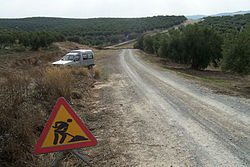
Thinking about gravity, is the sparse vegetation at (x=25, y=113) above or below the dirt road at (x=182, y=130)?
above

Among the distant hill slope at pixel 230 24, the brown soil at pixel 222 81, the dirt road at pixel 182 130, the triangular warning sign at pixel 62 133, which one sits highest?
the distant hill slope at pixel 230 24

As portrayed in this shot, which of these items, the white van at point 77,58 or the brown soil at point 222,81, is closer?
the brown soil at point 222,81

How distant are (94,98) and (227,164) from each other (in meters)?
6.43

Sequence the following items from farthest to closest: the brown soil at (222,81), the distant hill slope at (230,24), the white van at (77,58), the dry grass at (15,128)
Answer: the distant hill slope at (230,24) → the white van at (77,58) → the brown soil at (222,81) → the dry grass at (15,128)

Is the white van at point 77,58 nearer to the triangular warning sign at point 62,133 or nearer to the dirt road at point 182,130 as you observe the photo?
the dirt road at point 182,130

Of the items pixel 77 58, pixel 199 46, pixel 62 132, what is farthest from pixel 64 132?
pixel 199 46

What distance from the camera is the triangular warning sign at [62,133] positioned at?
2.96 m

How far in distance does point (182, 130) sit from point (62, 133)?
3.47 metres

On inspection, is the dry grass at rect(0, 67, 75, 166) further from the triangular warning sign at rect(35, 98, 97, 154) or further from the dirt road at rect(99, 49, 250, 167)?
the dirt road at rect(99, 49, 250, 167)

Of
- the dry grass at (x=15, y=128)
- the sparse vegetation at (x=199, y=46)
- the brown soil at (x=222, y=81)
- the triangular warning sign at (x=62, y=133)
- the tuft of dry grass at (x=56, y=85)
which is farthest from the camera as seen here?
the sparse vegetation at (x=199, y=46)

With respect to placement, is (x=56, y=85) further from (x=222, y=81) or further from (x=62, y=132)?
(x=222, y=81)

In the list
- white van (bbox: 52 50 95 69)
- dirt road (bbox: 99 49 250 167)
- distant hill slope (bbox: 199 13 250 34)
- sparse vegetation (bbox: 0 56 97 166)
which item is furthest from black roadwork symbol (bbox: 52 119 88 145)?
distant hill slope (bbox: 199 13 250 34)

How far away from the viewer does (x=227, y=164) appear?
12.0 ft

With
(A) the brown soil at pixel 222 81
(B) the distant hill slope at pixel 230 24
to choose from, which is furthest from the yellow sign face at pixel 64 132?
Result: (B) the distant hill slope at pixel 230 24
